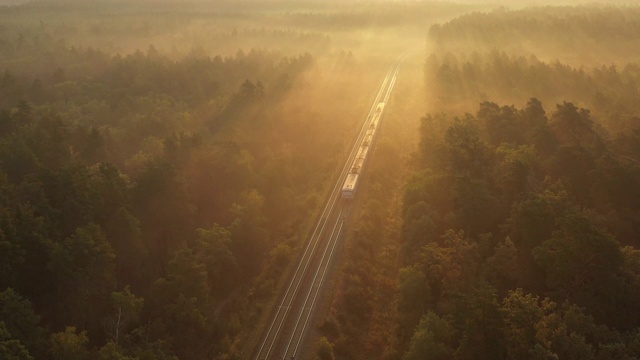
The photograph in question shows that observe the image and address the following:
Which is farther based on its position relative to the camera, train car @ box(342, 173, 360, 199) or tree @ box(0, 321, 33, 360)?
train car @ box(342, 173, 360, 199)

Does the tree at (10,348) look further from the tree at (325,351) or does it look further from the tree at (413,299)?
the tree at (413,299)

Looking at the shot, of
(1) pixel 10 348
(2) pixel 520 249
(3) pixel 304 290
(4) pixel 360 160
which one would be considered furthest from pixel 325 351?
(4) pixel 360 160

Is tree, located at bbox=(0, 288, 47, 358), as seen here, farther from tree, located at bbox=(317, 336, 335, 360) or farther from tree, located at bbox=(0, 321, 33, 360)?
tree, located at bbox=(317, 336, 335, 360)

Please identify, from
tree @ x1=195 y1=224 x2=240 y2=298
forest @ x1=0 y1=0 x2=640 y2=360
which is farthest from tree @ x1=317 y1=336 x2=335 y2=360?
tree @ x1=195 y1=224 x2=240 y2=298

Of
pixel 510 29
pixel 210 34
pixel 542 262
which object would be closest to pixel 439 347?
pixel 542 262

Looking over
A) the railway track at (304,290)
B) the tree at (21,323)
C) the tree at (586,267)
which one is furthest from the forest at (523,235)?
the tree at (21,323)

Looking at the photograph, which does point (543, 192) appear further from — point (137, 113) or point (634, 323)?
point (137, 113)
